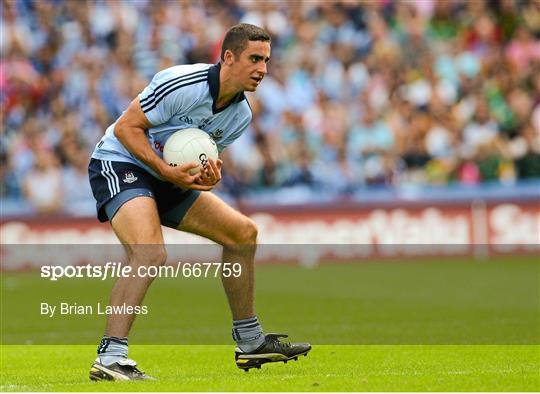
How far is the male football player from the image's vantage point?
8.40 metres

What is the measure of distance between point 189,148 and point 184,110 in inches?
11.7

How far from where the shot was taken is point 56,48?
2484 centimetres

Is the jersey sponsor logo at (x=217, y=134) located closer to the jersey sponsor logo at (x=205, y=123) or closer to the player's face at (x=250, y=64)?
the jersey sponsor logo at (x=205, y=123)

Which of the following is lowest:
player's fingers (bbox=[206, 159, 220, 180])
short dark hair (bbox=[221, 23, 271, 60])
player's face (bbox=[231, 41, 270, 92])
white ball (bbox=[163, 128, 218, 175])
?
player's fingers (bbox=[206, 159, 220, 180])

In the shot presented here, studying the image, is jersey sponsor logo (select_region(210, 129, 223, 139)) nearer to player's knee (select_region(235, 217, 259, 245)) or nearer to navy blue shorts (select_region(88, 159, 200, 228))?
navy blue shorts (select_region(88, 159, 200, 228))

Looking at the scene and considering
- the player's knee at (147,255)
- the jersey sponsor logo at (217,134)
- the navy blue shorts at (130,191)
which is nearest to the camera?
the player's knee at (147,255)

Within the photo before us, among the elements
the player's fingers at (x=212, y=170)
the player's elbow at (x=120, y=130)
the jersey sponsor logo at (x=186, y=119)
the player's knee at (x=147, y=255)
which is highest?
the jersey sponsor logo at (x=186, y=119)

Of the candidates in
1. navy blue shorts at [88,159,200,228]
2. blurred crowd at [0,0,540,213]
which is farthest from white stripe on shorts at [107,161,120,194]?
blurred crowd at [0,0,540,213]

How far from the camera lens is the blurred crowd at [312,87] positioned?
75.5 feet

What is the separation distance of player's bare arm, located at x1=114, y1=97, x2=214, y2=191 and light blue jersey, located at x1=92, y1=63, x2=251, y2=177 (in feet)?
0.24

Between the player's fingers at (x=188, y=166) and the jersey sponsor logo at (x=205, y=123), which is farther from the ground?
the jersey sponsor logo at (x=205, y=123)

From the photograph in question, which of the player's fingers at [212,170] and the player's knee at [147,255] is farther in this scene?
the player's fingers at [212,170]

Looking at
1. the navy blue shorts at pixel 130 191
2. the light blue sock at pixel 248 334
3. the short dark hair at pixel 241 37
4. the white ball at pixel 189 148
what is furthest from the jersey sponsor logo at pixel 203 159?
the light blue sock at pixel 248 334

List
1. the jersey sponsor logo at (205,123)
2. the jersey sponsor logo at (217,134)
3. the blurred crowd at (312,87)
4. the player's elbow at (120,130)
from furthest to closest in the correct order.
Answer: the blurred crowd at (312,87) → the jersey sponsor logo at (217,134) → the jersey sponsor logo at (205,123) → the player's elbow at (120,130)
